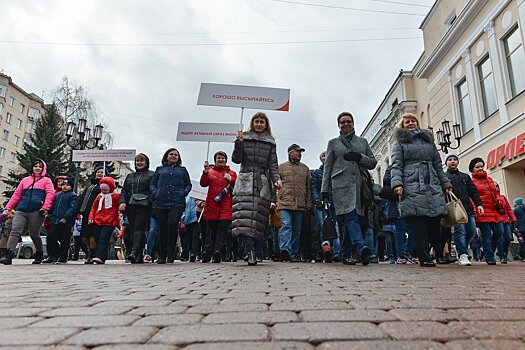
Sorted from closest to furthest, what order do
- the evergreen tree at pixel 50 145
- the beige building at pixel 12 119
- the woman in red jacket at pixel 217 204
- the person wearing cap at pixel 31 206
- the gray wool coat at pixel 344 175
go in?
the gray wool coat at pixel 344 175 → the woman in red jacket at pixel 217 204 → the person wearing cap at pixel 31 206 → the evergreen tree at pixel 50 145 → the beige building at pixel 12 119

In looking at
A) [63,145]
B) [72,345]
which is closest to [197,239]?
[72,345]

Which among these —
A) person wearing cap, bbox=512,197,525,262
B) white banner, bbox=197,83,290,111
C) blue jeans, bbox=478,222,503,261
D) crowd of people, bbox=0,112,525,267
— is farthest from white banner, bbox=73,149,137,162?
person wearing cap, bbox=512,197,525,262

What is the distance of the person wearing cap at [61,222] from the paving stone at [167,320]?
6.90 m

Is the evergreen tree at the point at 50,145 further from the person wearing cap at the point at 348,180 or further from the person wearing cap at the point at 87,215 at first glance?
the person wearing cap at the point at 348,180

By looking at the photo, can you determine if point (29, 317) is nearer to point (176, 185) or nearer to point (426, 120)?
point (176, 185)

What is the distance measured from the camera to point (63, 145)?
41688mm

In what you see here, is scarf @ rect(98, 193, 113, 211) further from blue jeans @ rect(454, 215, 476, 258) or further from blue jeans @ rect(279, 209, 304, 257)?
blue jeans @ rect(454, 215, 476, 258)

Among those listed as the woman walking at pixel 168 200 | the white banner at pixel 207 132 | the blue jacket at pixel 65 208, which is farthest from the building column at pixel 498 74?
the blue jacket at pixel 65 208

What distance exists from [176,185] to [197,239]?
2.54 metres

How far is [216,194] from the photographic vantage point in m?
7.73

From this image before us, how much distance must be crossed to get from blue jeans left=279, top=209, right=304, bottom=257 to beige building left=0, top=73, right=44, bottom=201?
5663 cm

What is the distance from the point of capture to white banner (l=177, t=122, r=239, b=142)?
360 inches

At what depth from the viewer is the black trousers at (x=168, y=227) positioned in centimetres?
760

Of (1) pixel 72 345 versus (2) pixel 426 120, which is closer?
(1) pixel 72 345
